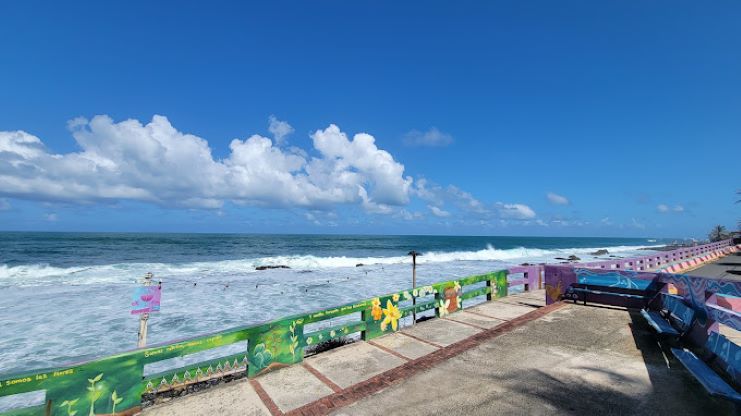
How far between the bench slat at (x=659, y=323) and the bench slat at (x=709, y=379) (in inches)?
37.0

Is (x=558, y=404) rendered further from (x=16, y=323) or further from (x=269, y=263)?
(x=269, y=263)

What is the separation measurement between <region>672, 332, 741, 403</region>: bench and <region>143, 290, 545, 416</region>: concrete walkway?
10.7ft

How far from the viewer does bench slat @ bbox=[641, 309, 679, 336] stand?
5957mm

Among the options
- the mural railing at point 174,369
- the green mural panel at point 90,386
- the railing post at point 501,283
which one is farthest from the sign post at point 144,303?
the railing post at point 501,283

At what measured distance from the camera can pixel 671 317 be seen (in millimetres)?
7129

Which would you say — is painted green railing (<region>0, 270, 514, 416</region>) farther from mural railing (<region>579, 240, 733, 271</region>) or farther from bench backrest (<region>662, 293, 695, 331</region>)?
mural railing (<region>579, 240, 733, 271</region>)

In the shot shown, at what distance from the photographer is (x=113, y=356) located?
13.5 ft

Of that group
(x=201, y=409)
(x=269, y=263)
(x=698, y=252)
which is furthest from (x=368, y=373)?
(x=269, y=263)

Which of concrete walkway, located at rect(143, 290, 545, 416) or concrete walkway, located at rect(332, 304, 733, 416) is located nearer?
concrete walkway, located at rect(332, 304, 733, 416)

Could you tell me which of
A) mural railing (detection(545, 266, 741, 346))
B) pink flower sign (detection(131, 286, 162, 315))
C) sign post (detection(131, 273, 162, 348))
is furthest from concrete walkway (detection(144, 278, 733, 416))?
pink flower sign (detection(131, 286, 162, 315))

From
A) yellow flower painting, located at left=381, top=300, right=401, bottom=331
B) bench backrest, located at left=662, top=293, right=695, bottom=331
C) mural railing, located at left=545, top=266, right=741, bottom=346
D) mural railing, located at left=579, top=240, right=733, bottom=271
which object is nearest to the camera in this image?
mural railing, located at left=545, top=266, right=741, bottom=346

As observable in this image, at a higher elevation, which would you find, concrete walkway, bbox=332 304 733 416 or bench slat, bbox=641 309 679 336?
bench slat, bbox=641 309 679 336

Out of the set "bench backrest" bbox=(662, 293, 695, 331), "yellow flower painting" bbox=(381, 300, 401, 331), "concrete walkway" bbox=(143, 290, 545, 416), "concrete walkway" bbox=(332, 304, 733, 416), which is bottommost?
"concrete walkway" bbox=(143, 290, 545, 416)

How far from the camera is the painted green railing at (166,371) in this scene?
364 cm
